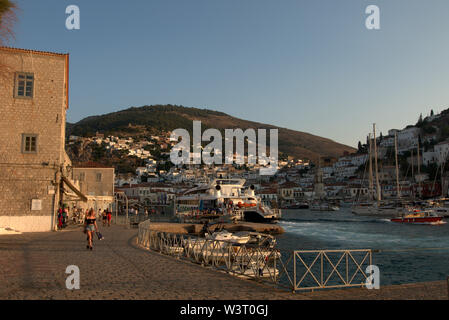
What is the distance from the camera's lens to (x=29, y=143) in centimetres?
2331

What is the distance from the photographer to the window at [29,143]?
23.2 meters

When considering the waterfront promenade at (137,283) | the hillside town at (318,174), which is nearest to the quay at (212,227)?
the waterfront promenade at (137,283)

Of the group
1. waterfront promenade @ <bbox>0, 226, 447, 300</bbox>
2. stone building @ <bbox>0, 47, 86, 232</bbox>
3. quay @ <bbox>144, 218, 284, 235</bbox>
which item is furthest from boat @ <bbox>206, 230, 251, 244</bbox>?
waterfront promenade @ <bbox>0, 226, 447, 300</bbox>

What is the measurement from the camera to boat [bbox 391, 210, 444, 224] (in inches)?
1896

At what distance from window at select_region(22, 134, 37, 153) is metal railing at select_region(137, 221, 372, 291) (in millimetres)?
7865

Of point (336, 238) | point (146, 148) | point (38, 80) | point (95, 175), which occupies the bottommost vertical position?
point (336, 238)

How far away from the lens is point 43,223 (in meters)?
23.1

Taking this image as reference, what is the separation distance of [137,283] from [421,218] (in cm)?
4805

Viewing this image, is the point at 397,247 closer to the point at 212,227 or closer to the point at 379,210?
the point at 212,227

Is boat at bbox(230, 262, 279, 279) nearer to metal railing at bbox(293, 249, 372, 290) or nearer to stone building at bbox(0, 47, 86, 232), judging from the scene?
metal railing at bbox(293, 249, 372, 290)

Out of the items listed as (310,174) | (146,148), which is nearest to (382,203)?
(310,174)

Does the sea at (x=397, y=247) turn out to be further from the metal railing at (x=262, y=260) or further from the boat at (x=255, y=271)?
the boat at (x=255, y=271)
